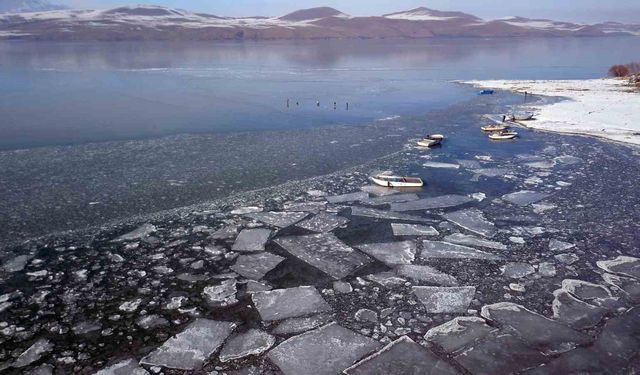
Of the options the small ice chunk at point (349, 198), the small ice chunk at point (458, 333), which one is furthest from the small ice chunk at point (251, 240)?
the small ice chunk at point (458, 333)

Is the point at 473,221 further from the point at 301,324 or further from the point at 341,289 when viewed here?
the point at 301,324


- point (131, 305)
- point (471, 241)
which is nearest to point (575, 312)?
point (471, 241)

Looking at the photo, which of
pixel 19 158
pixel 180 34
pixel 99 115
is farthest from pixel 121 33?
pixel 19 158

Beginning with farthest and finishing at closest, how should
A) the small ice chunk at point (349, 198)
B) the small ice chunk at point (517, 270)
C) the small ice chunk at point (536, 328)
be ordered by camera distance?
the small ice chunk at point (349, 198), the small ice chunk at point (517, 270), the small ice chunk at point (536, 328)

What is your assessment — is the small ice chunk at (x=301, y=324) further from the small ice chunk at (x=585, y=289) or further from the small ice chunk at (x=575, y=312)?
the small ice chunk at (x=585, y=289)

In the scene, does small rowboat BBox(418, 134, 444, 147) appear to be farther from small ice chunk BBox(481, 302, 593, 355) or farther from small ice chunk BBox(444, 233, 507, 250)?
small ice chunk BBox(481, 302, 593, 355)
